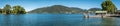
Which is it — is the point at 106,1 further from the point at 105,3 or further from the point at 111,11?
the point at 111,11

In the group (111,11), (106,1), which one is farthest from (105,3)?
(111,11)
